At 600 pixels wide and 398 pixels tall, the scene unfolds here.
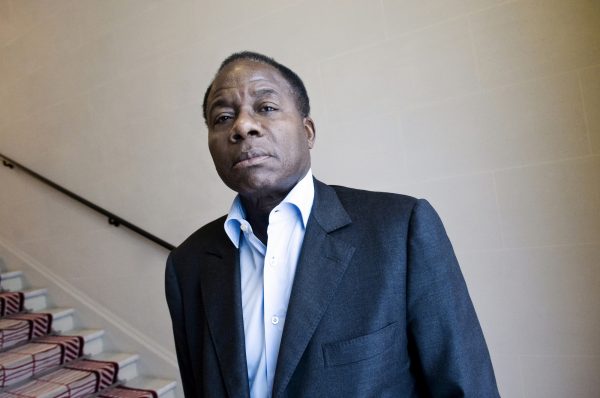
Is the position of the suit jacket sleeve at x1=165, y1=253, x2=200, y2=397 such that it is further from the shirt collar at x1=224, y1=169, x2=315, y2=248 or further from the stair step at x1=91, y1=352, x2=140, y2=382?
the stair step at x1=91, y1=352, x2=140, y2=382

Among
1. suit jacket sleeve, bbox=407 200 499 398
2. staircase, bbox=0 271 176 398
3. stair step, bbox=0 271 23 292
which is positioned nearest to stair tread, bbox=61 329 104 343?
staircase, bbox=0 271 176 398

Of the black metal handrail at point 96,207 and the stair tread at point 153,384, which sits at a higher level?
the black metal handrail at point 96,207

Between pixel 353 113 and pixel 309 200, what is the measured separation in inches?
39.3

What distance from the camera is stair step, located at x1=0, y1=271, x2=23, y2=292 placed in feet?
9.33

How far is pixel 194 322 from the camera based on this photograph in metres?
0.85

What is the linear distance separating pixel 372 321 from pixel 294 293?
137 mm

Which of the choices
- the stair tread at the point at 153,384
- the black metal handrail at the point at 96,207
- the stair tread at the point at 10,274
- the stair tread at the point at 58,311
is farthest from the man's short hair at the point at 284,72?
the stair tread at the point at 10,274

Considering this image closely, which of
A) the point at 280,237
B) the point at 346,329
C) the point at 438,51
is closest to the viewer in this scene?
the point at 346,329

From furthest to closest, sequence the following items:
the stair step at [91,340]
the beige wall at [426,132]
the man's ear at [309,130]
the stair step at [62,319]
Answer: the stair step at [62,319] → the stair step at [91,340] → the beige wall at [426,132] → the man's ear at [309,130]

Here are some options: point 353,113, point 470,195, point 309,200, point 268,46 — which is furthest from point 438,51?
point 309,200

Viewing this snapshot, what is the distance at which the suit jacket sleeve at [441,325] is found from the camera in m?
0.65

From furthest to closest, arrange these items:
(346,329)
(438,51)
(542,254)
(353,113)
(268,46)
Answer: (268,46), (353,113), (438,51), (542,254), (346,329)

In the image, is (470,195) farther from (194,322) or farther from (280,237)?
(194,322)

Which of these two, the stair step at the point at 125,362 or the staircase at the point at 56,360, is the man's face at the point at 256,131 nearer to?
the staircase at the point at 56,360
